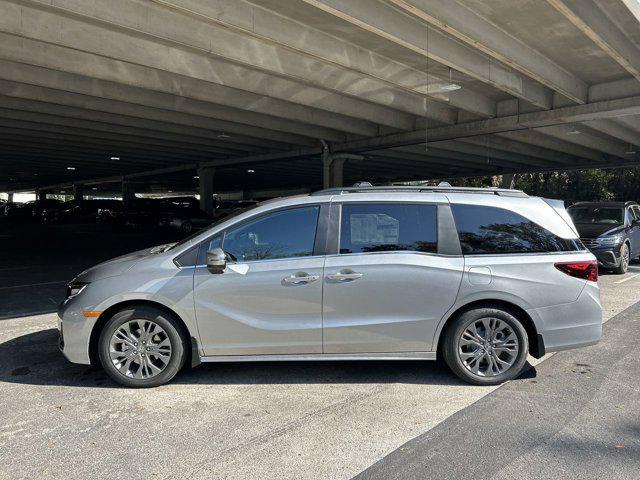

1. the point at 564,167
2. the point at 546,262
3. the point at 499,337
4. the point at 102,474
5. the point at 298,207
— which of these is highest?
the point at 564,167

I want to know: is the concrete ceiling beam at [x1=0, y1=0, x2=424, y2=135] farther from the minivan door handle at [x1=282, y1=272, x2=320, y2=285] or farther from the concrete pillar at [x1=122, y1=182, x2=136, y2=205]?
the concrete pillar at [x1=122, y1=182, x2=136, y2=205]

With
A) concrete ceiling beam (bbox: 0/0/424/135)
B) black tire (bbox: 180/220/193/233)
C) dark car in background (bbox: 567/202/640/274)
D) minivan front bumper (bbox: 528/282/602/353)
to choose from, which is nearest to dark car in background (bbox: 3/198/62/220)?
black tire (bbox: 180/220/193/233)

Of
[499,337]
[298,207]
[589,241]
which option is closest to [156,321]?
[298,207]

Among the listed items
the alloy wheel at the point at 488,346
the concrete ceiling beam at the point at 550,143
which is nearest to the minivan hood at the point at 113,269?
the alloy wheel at the point at 488,346

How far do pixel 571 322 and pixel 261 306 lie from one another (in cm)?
282

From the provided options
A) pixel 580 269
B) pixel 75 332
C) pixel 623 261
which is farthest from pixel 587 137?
pixel 75 332

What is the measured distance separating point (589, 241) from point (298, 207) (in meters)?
8.66

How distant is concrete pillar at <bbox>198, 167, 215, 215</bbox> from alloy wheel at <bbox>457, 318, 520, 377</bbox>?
23293 mm

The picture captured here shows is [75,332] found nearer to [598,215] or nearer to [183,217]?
[598,215]

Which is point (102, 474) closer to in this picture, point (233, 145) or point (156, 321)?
point (156, 321)

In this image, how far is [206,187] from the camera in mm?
27438

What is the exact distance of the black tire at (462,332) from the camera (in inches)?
165

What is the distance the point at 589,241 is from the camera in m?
10.4

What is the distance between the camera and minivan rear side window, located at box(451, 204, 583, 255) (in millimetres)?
4320
